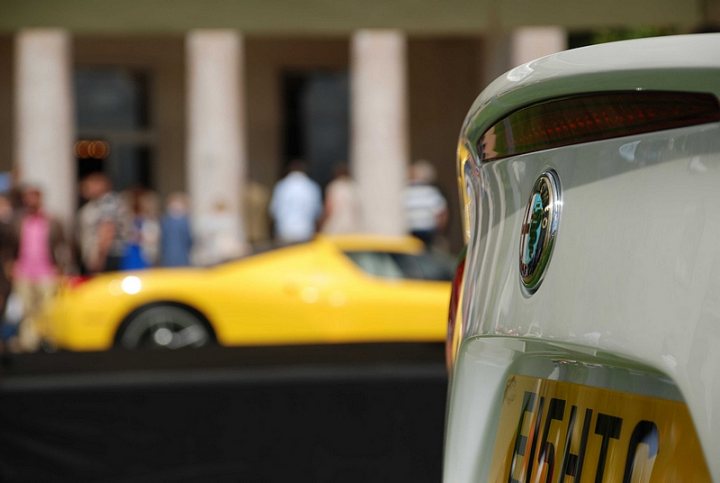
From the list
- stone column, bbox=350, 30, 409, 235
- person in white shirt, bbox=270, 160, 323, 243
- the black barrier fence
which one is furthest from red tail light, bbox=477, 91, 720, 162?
stone column, bbox=350, 30, 409, 235

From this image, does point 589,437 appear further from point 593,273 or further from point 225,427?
point 225,427

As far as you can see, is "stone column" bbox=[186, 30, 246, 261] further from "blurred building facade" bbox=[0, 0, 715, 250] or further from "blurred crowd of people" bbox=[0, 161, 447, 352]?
"blurred crowd of people" bbox=[0, 161, 447, 352]

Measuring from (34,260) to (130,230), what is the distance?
1.52 meters

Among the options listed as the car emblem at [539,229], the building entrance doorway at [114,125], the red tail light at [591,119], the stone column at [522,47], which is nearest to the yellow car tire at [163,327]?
the stone column at [522,47]

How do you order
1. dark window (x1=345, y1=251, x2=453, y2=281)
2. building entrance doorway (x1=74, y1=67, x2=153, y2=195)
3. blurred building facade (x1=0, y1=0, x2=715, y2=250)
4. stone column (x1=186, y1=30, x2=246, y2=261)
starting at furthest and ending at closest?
building entrance doorway (x1=74, y1=67, x2=153, y2=195)
stone column (x1=186, y1=30, x2=246, y2=261)
dark window (x1=345, y1=251, x2=453, y2=281)
blurred building facade (x1=0, y1=0, x2=715, y2=250)

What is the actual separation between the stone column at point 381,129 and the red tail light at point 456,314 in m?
20.0

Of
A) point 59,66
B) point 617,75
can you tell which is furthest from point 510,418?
point 59,66

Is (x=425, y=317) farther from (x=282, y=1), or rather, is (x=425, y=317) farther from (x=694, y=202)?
(x=694, y=202)

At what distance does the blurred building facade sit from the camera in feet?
23.1

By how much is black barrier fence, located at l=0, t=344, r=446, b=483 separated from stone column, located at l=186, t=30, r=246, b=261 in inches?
674

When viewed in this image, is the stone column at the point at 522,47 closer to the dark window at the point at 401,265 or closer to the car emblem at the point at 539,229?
the dark window at the point at 401,265

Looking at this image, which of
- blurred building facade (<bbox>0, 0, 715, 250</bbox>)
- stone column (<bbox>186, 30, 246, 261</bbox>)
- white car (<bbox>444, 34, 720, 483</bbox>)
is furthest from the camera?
stone column (<bbox>186, 30, 246, 261</bbox>)

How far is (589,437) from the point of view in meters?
1.57

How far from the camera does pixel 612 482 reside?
1.50 m
